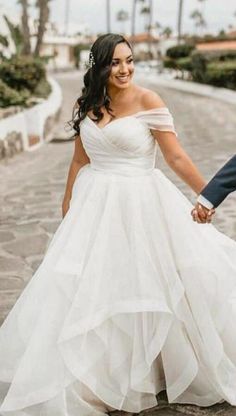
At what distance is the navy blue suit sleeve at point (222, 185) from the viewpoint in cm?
284

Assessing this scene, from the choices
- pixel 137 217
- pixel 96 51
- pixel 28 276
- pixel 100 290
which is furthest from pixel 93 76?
pixel 28 276

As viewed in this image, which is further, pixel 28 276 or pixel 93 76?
pixel 28 276

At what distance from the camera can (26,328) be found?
306 centimetres

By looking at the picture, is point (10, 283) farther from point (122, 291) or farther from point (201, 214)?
point (201, 214)

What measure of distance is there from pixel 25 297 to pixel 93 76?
1129mm

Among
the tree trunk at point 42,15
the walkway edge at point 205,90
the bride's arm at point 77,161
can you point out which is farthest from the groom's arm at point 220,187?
the tree trunk at point 42,15

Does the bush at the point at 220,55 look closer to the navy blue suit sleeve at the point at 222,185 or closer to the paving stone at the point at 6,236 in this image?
the paving stone at the point at 6,236

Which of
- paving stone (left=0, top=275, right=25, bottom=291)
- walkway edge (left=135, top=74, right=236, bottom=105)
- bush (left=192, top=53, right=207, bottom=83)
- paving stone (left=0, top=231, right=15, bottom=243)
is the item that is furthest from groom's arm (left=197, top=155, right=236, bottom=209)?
bush (left=192, top=53, right=207, bottom=83)

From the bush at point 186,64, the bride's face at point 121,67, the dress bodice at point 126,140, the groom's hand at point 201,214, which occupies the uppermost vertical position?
the bride's face at point 121,67

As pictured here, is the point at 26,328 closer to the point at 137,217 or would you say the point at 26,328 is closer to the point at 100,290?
the point at 100,290

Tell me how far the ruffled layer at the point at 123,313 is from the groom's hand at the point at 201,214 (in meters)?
0.07

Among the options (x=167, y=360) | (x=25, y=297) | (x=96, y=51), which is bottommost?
(x=167, y=360)

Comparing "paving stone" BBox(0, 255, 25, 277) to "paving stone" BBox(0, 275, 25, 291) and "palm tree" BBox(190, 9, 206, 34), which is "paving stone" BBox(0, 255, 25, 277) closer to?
Answer: "paving stone" BBox(0, 275, 25, 291)

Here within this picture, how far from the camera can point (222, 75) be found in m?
29.2
